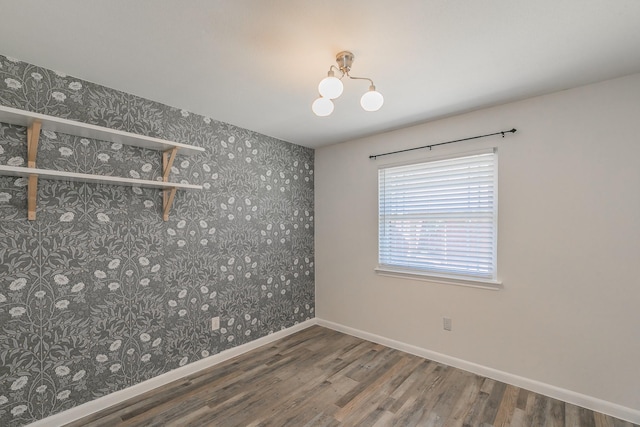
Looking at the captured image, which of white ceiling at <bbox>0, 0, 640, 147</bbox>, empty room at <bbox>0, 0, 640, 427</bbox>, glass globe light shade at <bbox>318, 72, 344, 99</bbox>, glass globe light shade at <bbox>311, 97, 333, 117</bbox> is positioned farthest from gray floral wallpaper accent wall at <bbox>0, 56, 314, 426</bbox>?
glass globe light shade at <bbox>318, 72, 344, 99</bbox>

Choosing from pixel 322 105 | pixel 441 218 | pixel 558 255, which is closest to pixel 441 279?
pixel 441 218

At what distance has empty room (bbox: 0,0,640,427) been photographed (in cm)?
167

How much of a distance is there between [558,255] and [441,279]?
3.17ft

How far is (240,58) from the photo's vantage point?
1.87 m

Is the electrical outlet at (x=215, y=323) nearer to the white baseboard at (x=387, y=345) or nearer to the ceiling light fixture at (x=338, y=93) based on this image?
the white baseboard at (x=387, y=345)

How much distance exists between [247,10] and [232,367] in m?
2.91

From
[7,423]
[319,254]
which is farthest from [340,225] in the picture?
[7,423]

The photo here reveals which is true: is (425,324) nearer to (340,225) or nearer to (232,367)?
(340,225)

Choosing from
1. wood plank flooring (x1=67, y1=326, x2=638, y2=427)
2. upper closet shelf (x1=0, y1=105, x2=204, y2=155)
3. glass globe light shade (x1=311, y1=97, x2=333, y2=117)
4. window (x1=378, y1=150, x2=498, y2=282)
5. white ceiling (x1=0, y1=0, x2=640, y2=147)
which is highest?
white ceiling (x1=0, y1=0, x2=640, y2=147)

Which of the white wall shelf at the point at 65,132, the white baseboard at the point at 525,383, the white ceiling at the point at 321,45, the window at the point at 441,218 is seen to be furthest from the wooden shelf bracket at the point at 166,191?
the white baseboard at the point at 525,383

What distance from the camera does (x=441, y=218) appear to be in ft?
9.65

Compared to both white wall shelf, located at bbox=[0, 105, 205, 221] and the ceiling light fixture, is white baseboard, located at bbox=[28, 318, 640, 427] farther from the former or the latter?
the ceiling light fixture

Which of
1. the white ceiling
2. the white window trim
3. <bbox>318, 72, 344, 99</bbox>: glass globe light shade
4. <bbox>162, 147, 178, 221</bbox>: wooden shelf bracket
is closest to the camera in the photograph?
the white ceiling

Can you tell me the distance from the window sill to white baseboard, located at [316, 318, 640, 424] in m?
0.73
